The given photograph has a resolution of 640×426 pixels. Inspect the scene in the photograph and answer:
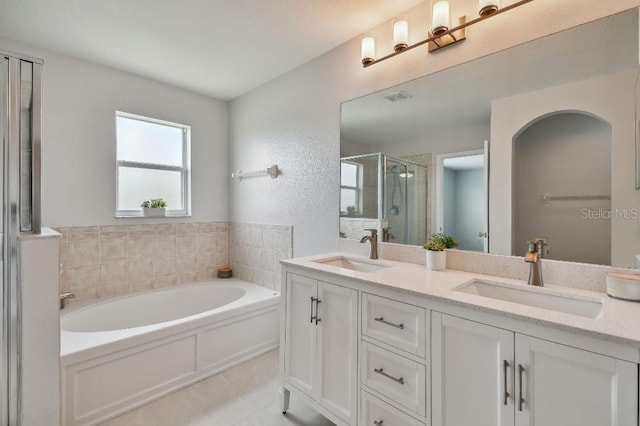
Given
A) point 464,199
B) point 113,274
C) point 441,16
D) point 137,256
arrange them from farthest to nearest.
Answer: point 137,256 → point 113,274 → point 464,199 → point 441,16

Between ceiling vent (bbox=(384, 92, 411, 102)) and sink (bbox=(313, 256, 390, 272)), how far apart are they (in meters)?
1.08

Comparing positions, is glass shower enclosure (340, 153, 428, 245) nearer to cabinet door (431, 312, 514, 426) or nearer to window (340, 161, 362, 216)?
window (340, 161, 362, 216)

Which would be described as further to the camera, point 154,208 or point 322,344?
point 154,208

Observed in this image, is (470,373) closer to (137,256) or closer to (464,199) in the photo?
(464,199)

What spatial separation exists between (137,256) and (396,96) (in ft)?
8.94

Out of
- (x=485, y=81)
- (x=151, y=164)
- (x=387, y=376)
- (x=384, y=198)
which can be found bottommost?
(x=387, y=376)

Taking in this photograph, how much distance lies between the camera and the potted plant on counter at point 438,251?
1.67m

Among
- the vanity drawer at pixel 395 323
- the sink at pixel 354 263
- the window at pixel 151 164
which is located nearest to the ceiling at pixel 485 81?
the sink at pixel 354 263

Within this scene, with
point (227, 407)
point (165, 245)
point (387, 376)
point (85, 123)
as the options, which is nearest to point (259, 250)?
point (165, 245)

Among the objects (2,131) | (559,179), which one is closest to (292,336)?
(559,179)

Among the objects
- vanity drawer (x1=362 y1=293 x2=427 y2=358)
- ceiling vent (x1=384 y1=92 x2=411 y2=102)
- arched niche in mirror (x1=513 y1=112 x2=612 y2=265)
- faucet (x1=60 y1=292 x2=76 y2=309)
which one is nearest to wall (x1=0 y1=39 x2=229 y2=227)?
faucet (x1=60 y1=292 x2=76 y2=309)

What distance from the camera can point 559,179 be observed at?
138 cm

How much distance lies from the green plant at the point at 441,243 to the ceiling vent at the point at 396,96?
3.00ft

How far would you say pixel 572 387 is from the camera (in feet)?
2.97
